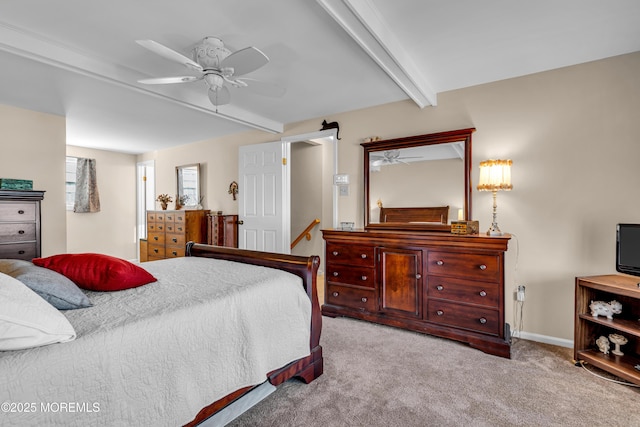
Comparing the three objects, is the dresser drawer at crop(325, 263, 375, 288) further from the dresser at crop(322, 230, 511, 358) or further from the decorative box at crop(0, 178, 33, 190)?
the decorative box at crop(0, 178, 33, 190)

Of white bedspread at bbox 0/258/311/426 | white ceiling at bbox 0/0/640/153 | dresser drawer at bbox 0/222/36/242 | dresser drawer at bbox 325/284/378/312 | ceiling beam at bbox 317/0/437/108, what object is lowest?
dresser drawer at bbox 325/284/378/312

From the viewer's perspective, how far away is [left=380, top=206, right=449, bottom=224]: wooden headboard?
3139 millimetres

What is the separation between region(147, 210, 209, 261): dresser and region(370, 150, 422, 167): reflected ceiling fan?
124 inches

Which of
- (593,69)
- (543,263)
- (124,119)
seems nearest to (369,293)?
(543,263)

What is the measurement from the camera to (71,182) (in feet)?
18.7

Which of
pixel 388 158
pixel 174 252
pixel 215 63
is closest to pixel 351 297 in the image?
pixel 388 158

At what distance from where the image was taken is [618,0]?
182 centimetres

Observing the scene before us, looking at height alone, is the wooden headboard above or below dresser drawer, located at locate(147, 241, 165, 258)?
above

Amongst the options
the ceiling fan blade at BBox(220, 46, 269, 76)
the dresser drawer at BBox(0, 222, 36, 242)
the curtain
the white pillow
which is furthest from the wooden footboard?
the curtain

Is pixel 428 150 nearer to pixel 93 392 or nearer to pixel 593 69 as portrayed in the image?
pixel 593 69

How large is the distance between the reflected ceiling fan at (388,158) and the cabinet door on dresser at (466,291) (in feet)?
3.86

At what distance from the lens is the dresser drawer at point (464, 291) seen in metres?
2.49

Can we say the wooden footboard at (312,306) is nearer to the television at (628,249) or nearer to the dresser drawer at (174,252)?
the television at (628,249)

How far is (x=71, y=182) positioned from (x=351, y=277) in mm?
5752
